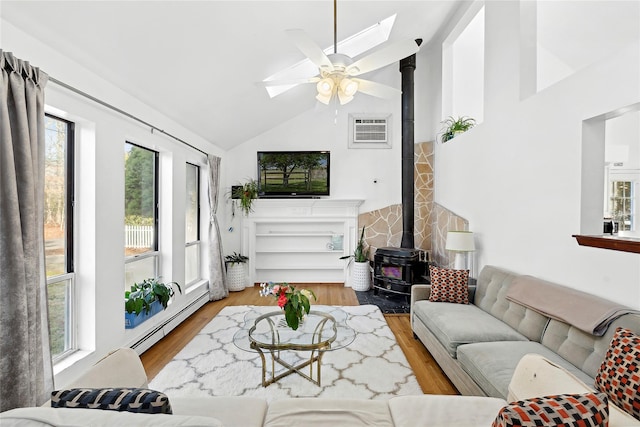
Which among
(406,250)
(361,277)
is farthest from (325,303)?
(406,250)

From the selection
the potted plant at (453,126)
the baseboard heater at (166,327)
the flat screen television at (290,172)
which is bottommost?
the baseboard heater at (166,327)

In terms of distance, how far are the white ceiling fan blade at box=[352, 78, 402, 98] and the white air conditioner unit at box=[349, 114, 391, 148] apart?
2.98 meters

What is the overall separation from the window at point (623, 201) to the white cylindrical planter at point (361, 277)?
11.8ft

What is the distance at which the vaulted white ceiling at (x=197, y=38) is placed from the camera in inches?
74.2

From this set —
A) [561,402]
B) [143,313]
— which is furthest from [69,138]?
[561,402]

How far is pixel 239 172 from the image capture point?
5.55 m

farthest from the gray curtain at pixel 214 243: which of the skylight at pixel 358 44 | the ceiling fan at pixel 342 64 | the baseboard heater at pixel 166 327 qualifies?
the ceiling fan at pixel 342 64

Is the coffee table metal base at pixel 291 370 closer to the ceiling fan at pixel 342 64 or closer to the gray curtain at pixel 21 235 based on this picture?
the gray curtain at pixel 21 235

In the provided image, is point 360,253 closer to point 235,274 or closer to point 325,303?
point 325,303

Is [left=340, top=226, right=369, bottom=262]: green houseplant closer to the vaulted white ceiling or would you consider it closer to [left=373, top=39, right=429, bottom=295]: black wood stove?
[left=373, top=39, right=429, bottom=295]: black wood stove

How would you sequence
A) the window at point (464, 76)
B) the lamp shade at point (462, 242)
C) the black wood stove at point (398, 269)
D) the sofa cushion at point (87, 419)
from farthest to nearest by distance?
the window at point (464, 76), the black wood stove at point (398, 269), the lamp shade at point (462, 242), the sofa cushion at point (87, 419)

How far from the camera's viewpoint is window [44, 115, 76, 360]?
2.23 metres

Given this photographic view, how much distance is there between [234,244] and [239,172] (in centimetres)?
130

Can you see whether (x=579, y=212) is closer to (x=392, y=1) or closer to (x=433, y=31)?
(x=392, y=1)
